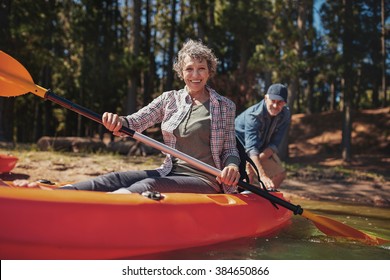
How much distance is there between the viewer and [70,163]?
792 centimetres

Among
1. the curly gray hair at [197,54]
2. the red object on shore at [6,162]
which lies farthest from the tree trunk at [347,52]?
the curly gray hair at [197,54]

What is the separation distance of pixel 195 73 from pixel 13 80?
1.52m

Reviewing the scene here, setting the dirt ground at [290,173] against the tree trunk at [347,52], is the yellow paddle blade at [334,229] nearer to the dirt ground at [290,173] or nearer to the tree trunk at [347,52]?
A: the dirt ground at [290,173]

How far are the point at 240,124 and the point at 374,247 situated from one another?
2.10 metres

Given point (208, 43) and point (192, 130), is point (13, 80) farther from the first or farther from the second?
point (208, 43)

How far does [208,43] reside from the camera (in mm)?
16797

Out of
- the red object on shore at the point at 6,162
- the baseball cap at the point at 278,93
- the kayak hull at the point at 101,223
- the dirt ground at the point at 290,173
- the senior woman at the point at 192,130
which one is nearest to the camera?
the kayak hull at the point at 101,223

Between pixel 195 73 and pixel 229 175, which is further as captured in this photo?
pixel 195 73

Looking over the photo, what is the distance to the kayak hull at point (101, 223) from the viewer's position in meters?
2.25

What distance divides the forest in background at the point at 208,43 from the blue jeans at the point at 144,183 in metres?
7.50

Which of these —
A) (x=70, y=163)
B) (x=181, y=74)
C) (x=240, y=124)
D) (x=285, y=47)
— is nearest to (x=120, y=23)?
(x=285, y=47)

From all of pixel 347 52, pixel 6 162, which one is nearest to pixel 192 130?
pixel 6 162

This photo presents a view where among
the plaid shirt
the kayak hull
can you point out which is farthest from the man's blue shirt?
the kayak hull
